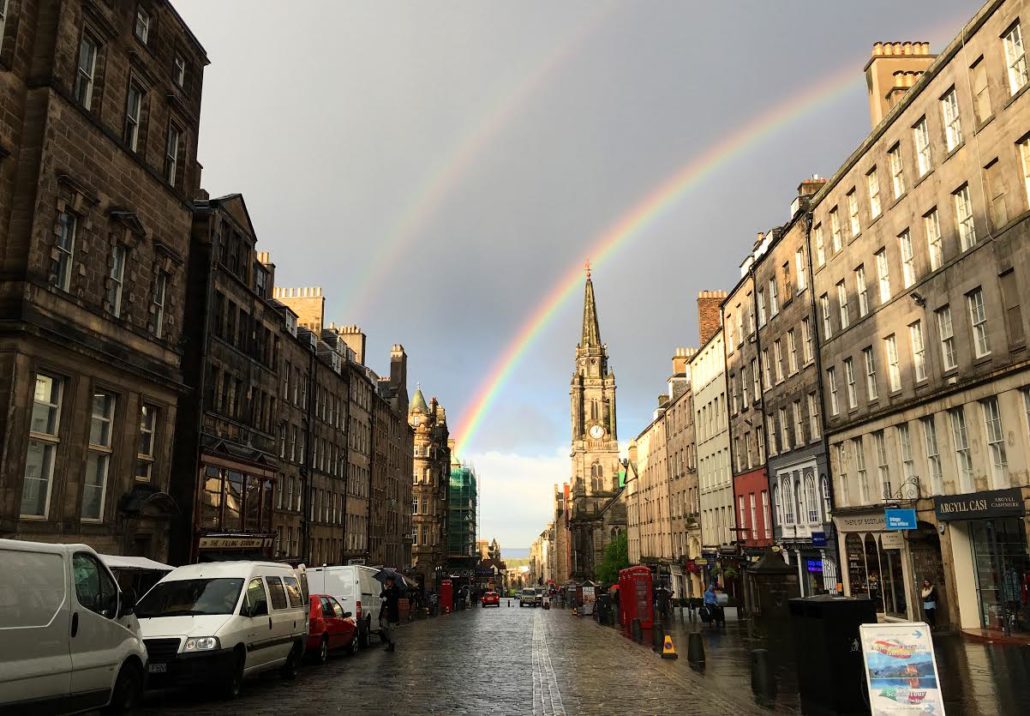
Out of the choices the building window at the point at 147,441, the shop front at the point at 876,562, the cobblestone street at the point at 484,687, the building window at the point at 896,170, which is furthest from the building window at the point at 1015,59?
the building window at the point at 147,441

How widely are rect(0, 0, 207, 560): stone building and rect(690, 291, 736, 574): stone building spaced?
34181 millimetres

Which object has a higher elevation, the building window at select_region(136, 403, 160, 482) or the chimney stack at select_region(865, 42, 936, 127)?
the chimney stack at select_region(865, 42, 936, 127)

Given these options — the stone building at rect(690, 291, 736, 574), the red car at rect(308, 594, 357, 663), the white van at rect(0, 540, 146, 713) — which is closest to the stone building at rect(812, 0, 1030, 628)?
the stone building at rect(690, 291, 736, 574)

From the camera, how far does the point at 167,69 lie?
28.3m

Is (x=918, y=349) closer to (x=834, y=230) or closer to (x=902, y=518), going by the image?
(x=902, y=518)

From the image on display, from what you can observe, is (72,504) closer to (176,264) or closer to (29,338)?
(29,338)

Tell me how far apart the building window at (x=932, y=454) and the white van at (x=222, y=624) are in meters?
20.2

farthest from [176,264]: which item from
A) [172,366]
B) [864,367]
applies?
[864,367]

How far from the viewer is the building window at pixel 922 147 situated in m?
26.2

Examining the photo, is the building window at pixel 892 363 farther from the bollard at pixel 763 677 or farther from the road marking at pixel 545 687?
the bollard at pixel 763 677

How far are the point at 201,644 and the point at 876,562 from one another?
25.8m

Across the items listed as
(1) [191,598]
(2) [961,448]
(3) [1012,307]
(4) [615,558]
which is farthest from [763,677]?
(4) [615,558]

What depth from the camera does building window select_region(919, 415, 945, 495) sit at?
25.7 metres

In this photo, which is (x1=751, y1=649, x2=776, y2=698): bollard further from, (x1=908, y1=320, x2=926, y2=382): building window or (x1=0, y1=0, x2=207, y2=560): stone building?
(x1=0, y1=0, x2=207, y2=560): stone building
